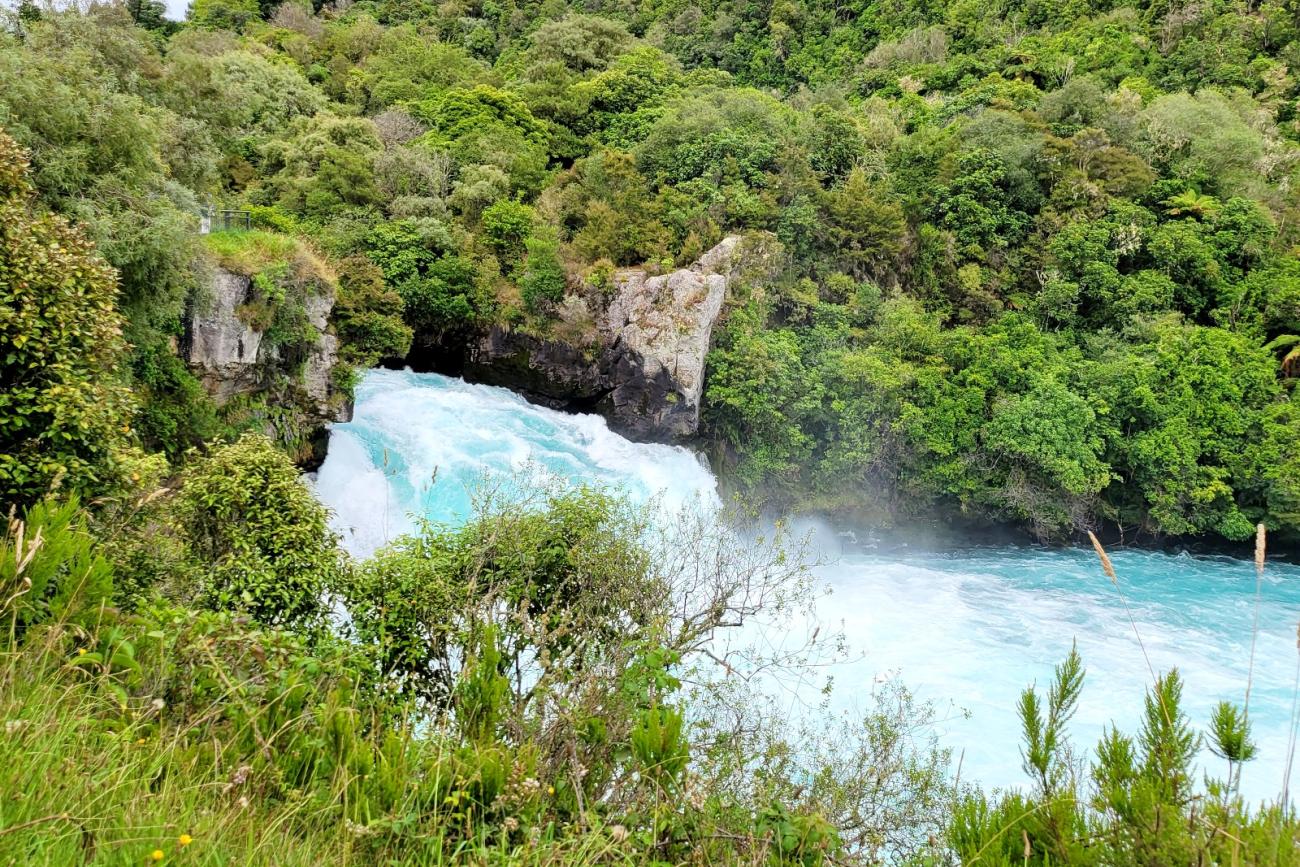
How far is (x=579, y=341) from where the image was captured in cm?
1722

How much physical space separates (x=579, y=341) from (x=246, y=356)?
7881mm

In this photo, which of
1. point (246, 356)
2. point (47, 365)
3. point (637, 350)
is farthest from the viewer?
point (637, 350)

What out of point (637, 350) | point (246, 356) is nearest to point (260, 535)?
point (246, 356)

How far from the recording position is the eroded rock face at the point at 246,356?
10797 millimetres

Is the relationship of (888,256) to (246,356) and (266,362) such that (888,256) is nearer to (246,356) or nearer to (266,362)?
(266,362)

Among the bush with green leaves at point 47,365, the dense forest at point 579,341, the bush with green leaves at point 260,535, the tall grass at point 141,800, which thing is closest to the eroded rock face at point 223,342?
the dense forest at point 579,341

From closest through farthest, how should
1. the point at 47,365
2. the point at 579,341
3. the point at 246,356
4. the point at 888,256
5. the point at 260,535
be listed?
1. the point at 47,365
2. the point at 260,535
3. the point at 246,356
4. the point at 579,341
5. the point at 888,256

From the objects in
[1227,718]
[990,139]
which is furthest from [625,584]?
[990,139]

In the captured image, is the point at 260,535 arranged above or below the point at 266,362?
below

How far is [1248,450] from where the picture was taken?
647 inches

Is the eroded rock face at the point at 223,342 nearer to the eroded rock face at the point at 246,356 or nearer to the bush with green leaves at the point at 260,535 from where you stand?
the eroded rock face at the point at 246,356

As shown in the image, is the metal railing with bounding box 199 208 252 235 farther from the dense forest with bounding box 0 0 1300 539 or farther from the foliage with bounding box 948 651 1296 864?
the foliage with bounding box 948 651 1296 864

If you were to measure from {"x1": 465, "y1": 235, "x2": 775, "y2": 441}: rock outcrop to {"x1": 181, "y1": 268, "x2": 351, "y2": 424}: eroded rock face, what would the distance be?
215 inches

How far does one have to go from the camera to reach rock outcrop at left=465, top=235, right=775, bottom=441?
52.4ft
